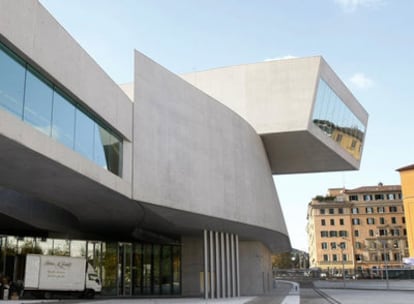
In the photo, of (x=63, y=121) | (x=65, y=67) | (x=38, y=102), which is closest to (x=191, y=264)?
(x=63, y=121)

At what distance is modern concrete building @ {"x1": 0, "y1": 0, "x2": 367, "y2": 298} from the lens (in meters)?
15.3

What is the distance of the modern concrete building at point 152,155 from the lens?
603 inches

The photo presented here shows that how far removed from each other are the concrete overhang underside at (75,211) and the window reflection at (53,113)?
36.9 inches

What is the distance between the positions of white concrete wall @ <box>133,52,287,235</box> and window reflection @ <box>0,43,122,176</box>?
6.78ft

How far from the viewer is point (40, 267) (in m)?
28.2

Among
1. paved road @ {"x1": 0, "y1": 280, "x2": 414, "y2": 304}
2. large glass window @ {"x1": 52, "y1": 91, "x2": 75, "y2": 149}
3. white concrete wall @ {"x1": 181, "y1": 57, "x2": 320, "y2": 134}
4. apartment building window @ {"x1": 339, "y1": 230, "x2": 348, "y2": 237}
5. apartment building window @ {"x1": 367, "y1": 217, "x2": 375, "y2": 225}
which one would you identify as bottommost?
paved road @ {"x1": 0, "y1": 280, "x2": 414, "y2": 304}

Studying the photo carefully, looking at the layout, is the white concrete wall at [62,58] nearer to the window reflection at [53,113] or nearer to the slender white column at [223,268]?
the window reflection at [53,113]

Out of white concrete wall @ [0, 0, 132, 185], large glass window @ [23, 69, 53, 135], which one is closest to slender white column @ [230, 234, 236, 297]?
white concrete wall @ [0, 0, 132, 185]

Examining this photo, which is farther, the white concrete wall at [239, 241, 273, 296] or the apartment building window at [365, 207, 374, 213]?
the apartment building window at [365, 207, 374, 213]

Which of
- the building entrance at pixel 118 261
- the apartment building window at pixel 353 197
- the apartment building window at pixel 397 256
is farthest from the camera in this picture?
the apartment building window at pixel 353 197

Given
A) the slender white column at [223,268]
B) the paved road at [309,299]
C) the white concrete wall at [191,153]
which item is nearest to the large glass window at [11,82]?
the white concrete wall at [191,153]

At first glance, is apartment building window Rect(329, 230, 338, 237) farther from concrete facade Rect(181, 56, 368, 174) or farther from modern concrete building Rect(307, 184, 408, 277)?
concrete facade Rect(181, 56, 368, 174)

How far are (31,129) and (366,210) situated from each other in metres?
116

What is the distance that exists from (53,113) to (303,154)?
2574cm
